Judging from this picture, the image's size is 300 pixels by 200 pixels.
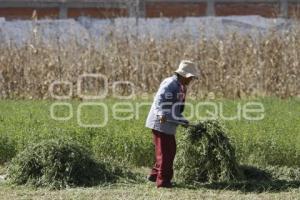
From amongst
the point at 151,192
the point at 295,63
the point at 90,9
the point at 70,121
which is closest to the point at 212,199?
the point at 151,192

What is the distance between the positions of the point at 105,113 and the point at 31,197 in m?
4.29

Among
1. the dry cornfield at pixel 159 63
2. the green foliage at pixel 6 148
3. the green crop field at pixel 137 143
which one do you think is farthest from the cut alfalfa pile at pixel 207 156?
the dry cornfield at pixel 159 63

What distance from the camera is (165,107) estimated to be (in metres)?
8.42

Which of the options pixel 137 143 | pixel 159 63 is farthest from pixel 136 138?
pixel 159 63

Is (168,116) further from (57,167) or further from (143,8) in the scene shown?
Result: (143,8)

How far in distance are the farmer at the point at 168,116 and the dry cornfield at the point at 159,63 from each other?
7843 mm

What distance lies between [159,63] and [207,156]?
849 centimetres

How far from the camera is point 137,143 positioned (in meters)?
10.0

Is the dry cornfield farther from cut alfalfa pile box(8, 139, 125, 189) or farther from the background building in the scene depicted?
the background building

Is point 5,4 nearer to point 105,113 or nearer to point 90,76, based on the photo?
point 90,76

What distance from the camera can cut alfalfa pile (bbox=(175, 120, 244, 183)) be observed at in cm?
870

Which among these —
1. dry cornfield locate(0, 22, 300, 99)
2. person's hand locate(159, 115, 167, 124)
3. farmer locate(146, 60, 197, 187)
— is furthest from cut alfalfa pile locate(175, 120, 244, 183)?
dry cornfield locate(0, 22, 300, 99)

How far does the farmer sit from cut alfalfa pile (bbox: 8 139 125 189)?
736mm

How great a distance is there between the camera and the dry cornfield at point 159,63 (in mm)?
16656
